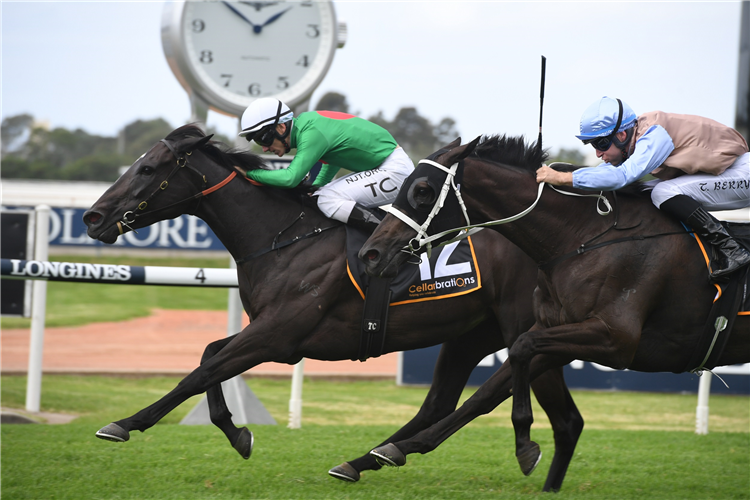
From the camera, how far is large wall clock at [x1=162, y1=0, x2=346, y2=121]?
688 cm

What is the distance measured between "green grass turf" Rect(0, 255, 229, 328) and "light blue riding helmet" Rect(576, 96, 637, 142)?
11547mm

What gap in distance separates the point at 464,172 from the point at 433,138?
2962 cm

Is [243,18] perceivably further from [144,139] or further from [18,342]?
[144,139]

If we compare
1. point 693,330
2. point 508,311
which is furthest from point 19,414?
point 693,330

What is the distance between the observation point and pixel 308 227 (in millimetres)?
4668

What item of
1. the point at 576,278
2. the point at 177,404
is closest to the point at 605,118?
the point at 576,278

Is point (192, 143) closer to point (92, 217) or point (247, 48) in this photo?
point (92, 217)

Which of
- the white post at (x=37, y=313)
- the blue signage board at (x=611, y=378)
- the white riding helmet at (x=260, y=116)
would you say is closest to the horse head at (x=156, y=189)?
the white riding helmet at (x=260, y=116)

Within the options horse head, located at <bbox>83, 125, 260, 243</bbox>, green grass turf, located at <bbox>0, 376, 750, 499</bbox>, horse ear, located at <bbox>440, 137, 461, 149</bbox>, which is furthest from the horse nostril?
horse ear, located at <bbox>440, 137, 461, 149</bbox>

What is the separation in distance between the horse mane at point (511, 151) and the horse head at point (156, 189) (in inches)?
58.8

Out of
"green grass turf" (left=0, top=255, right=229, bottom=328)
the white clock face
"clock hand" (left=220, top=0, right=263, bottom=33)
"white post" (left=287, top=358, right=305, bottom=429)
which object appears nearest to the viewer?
"white post" (left=287, top=358, right=305, bottom=429)

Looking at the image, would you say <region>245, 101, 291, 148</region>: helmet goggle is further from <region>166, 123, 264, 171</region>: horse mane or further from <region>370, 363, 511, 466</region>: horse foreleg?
<region>370, 363, 511, 466</region>: horse foreleg

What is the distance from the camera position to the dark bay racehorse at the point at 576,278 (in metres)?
3.94

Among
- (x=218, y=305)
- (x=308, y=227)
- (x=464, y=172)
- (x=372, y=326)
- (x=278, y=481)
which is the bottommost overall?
(x=218, y=305)
